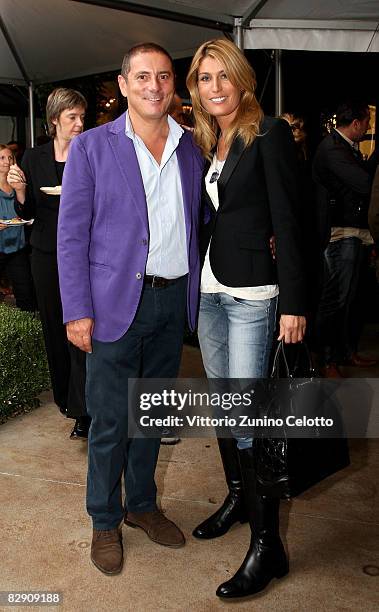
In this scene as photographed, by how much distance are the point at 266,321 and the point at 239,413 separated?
372 millimetres

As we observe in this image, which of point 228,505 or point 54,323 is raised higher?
point 54,323

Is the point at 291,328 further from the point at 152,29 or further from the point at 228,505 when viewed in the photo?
the point at 152,29

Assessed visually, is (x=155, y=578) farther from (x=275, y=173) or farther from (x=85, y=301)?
(x=275, y=173)

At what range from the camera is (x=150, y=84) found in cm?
261

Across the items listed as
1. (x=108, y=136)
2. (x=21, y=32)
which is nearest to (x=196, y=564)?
(x=108, y=136)

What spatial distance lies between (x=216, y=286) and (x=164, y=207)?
14.1 inches

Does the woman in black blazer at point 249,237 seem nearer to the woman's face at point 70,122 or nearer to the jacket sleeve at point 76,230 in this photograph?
the jacket sleeve at point 76,230

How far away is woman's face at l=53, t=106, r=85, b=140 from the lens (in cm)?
396

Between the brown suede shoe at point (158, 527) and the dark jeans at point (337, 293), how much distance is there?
2.65 m

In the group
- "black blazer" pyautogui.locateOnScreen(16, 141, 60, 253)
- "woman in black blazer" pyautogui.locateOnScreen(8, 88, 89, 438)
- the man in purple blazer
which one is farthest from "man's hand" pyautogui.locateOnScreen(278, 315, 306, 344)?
"black blazer" pyautogui.locateOnScreen(16, 141, 60, 253)

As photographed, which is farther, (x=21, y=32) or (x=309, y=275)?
(x=21, y=32)

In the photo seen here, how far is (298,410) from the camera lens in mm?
A: 2555

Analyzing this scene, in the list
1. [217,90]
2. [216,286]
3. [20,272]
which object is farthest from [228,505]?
[20,272]

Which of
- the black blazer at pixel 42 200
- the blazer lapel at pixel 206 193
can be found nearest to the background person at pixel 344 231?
the black blazer at pixel 42 200
